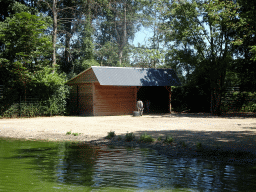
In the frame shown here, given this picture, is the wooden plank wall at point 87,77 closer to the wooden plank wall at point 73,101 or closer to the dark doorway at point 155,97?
the wooden plank wall at point 73,101

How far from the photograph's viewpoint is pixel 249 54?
26516 millimetres

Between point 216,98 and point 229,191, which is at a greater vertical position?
point 216,98

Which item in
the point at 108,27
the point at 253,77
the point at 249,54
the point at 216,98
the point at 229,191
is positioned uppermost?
the point at 108,27

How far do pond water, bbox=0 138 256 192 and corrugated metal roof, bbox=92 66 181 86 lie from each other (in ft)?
52.9

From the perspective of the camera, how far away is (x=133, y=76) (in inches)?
1090

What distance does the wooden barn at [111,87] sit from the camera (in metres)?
25.8

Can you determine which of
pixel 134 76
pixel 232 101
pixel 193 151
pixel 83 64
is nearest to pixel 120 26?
pixel 83 64

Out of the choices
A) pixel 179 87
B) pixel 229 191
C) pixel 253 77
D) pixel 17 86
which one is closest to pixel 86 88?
pixel 17 86

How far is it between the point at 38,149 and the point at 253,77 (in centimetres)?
2037

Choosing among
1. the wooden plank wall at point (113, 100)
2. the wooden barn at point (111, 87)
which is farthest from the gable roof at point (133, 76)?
the wooden plank wall at point (113, 100)

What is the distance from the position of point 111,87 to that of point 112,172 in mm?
19861

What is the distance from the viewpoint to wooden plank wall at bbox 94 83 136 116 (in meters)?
26.0

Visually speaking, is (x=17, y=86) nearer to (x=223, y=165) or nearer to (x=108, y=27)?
(x=223, y=165)

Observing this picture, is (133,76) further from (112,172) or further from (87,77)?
(112,172)
